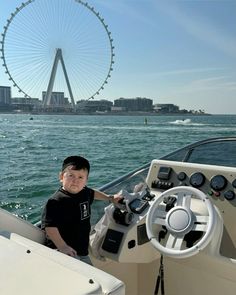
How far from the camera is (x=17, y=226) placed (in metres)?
2.02

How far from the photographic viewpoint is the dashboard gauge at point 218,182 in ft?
9.30

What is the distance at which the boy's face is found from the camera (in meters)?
2.25

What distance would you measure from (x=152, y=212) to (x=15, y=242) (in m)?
0.88

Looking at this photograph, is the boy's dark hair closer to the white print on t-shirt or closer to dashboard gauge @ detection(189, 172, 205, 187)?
the white print on t-shirt

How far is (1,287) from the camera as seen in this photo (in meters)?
1.32

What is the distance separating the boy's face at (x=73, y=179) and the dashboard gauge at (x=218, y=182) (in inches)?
42.7

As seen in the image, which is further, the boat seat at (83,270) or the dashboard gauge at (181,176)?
the dashboard gauge at (181,176)

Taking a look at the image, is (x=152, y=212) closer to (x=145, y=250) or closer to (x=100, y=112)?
(x=145, y=250)

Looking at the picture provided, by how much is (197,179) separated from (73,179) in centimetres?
110

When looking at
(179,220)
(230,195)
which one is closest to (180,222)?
(179,220)

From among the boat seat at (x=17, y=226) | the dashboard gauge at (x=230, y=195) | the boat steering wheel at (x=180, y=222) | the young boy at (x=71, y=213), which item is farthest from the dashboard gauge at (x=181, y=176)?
the boat seat at (x=17, y=226)

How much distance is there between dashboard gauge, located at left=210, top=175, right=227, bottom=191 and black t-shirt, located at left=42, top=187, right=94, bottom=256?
1046 mm

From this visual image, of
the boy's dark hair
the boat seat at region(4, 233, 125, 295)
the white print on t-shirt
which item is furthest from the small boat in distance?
the boy's dark hair

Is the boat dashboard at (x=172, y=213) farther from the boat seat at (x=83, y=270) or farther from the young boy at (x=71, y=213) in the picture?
the boat seat at (x=83, y=270)
